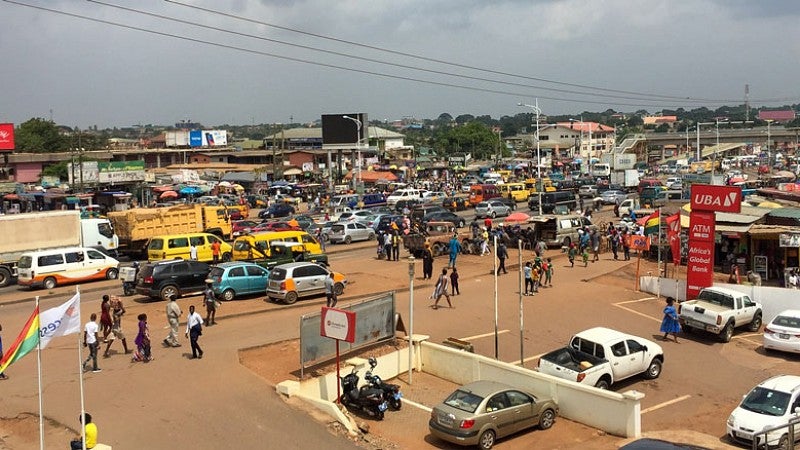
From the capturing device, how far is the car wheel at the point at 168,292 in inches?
1051

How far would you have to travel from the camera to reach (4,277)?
3306 cm

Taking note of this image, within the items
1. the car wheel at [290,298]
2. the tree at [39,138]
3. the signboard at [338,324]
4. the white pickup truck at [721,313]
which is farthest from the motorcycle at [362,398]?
the tree at [39,138]

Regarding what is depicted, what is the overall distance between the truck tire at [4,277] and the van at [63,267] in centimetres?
108

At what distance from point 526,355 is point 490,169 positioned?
94054 millimetres

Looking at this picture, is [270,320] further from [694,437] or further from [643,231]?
[643,231]

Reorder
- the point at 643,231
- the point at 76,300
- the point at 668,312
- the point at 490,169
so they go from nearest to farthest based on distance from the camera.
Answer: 1. the point at 76,300
2. the point at 668,312
3. the point at 643,231
4. the point at 490,169

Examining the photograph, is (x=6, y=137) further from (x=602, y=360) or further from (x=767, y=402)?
(x=767, y=402)

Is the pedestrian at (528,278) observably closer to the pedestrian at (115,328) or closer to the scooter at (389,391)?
the scooter at (389,391)

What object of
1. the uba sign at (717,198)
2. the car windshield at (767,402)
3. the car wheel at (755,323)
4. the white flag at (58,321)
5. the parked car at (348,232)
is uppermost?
the uba sign at (717,198)

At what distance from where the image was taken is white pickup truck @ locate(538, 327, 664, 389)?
19016 mm

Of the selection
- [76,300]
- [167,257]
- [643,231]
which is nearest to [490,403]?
[76,300]

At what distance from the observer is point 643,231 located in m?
39.8

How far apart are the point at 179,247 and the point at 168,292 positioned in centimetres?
699

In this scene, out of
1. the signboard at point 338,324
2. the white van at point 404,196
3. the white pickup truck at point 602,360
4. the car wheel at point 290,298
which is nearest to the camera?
the signboard at point 338,324
